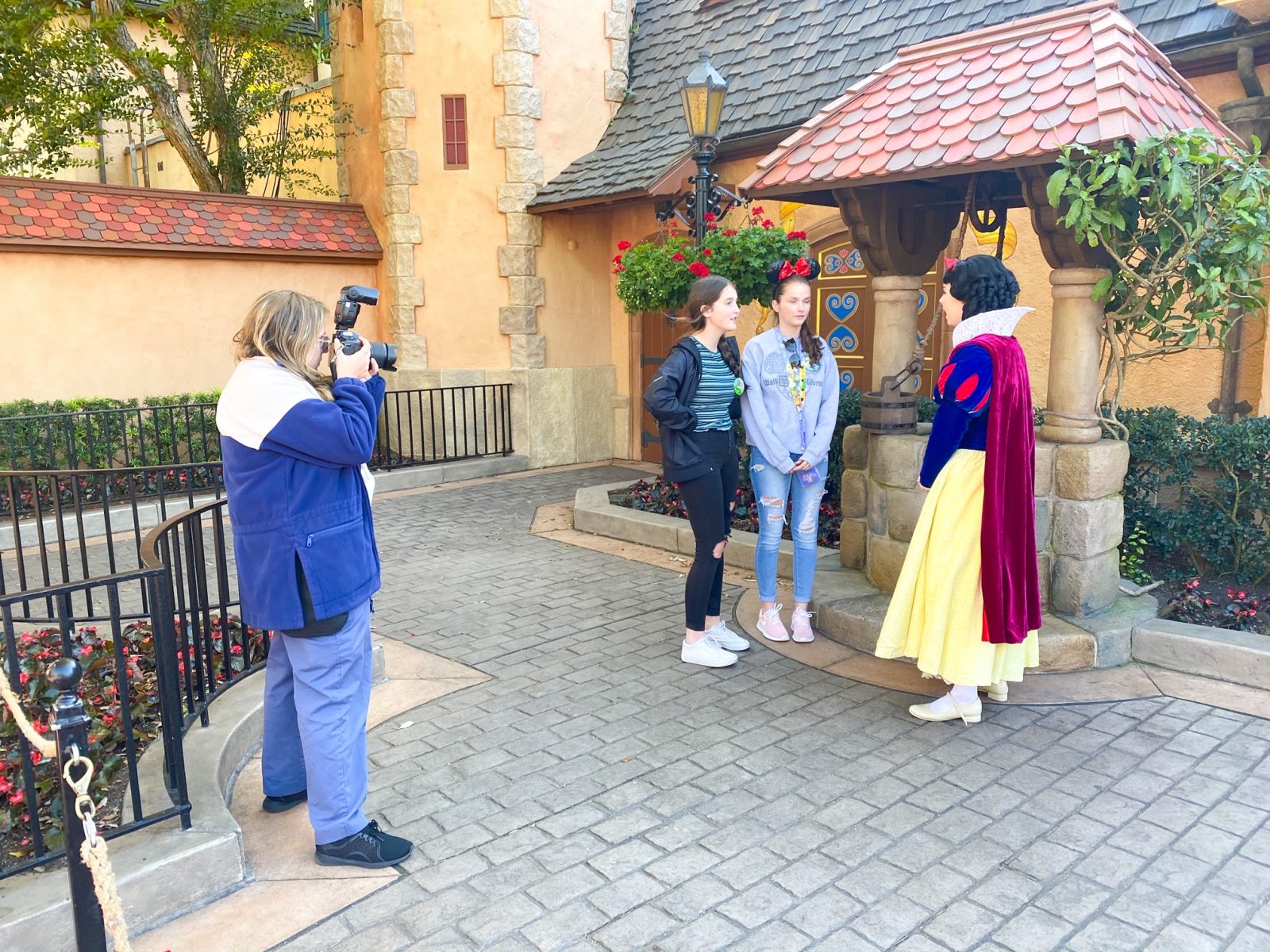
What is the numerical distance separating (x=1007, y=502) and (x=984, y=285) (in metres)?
0.89

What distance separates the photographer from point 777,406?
15.3 feet

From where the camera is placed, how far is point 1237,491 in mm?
4965

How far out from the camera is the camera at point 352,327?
2.87m

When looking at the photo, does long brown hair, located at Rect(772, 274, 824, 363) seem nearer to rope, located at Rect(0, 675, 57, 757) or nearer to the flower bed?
the flower bed

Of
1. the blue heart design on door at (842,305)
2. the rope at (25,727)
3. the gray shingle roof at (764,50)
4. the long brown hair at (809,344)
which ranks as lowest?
the rope at (25,727)

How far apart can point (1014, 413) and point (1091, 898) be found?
1793mm

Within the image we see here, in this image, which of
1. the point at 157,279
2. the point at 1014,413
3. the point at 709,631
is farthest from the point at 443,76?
the point at 1014,413

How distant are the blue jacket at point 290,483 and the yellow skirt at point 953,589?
2337 millimetres

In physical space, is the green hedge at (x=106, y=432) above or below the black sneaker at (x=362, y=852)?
above

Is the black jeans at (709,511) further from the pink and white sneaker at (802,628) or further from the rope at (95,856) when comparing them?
the rope at (95,856)

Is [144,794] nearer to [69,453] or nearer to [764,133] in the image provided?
[69,453]

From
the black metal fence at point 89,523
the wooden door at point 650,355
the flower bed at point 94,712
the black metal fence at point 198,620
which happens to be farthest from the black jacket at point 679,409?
the wooden door at point 650,355

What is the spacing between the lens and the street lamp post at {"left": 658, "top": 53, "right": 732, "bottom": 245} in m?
6.62

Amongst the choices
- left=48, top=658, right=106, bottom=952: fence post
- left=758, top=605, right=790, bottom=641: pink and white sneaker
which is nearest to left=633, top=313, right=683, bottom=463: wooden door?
left=758, top=605, right=790, bottom=641: pink and white sneaker
